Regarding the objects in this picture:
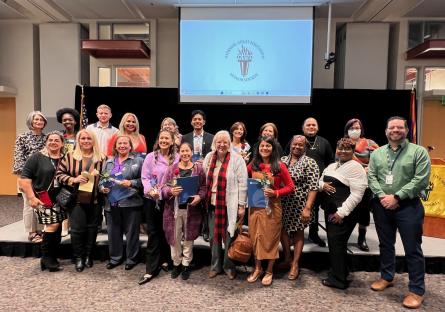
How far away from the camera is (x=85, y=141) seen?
297cm

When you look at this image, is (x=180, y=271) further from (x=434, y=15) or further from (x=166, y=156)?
(x=434, y=15)

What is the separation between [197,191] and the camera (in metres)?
2.85

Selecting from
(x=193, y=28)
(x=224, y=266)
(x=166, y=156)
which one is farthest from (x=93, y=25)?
(x=224, y=266)

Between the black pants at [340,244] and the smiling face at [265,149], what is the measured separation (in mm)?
812

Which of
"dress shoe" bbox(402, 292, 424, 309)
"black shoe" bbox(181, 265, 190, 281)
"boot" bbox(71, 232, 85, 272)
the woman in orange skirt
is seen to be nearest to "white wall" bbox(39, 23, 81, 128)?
"boot" bbox(71, 232, 85, 272)

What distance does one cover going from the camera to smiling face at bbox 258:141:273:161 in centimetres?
272

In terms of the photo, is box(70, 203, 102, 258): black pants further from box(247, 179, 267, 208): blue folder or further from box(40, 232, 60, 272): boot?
box(247, 179, 267, 208): blue folder

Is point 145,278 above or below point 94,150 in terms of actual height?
below

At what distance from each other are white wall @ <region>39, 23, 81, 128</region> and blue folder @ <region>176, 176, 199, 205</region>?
4.82 m

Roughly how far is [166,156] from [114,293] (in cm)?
125

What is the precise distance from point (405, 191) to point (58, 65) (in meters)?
6.61

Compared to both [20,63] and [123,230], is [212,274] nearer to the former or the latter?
[123,230]

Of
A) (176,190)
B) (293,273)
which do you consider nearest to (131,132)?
(176,190)

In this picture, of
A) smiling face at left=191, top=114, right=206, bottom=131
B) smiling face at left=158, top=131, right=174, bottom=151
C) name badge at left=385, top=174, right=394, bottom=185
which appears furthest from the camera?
smiling face at left=191, top=114, right=206, bottom=131
